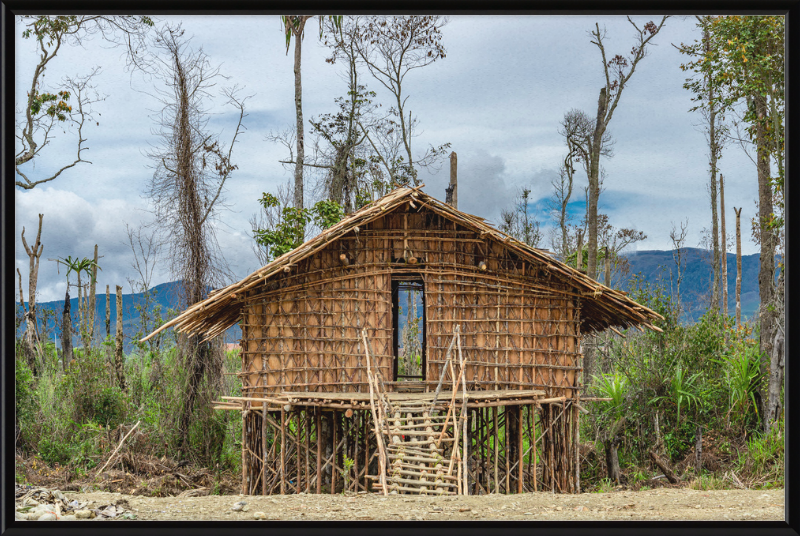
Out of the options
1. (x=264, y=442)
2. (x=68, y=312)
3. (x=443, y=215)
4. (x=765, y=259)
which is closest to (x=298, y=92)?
(x=68, y=312)

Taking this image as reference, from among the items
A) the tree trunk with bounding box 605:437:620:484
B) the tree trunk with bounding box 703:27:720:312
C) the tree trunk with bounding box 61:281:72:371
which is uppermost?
the tree trunk with bounding box 703:27:720:312

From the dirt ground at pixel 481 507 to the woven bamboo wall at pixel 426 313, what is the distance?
3.36 metres

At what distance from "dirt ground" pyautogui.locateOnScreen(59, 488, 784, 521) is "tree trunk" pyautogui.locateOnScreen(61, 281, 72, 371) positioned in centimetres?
1086

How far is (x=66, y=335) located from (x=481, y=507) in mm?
15451

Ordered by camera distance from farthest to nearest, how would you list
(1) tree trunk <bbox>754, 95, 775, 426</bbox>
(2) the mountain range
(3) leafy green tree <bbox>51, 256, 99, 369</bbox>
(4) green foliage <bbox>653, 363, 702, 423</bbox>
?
(3) leafy green tree <bbox>51, 256, 99, 369</bbox>
(2) the mountain range
(4) green foliage <bbox>653, 363, 702, 423</bbox>
(1) tree trunk <bbox>754, 95, 775, 426</bbox>

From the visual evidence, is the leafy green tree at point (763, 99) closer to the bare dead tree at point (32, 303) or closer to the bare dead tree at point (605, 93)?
the bare dead tree at point (605, 93)

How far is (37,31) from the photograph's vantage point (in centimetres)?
1614

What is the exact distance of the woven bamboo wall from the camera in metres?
12.0

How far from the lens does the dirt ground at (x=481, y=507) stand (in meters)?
6.89

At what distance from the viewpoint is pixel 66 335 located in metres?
19.0

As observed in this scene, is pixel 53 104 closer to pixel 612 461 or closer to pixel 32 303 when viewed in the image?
pixel 32 303

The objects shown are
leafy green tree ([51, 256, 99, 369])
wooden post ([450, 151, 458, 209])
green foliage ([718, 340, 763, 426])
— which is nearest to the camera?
green foliage ([718, 340, 763, 426])

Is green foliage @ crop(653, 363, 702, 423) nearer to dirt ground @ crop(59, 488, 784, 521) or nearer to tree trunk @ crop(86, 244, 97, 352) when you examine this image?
dirt ground @ crop(59, 488, 784, 521)

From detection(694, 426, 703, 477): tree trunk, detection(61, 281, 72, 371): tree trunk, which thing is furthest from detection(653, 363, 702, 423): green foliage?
detection(61, 281, 72, 371): tree trunk
